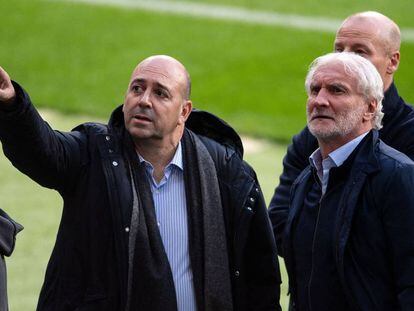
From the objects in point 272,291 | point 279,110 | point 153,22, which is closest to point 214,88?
point 279,110

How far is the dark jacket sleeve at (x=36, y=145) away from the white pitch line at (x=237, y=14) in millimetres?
13556

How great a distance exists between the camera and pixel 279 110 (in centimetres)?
1529

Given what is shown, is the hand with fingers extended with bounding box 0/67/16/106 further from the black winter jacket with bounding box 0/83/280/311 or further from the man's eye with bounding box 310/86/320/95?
the man's eye with bounding box 310/86/320/95

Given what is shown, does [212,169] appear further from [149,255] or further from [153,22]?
[153,22]

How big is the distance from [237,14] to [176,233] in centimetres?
1444

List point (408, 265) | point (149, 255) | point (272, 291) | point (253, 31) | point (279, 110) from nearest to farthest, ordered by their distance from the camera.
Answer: point (408, 265)
point (149, 255)
point (272, 291)
point (279, 110)
point (253, 31)

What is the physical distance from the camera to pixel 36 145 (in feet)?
16.7

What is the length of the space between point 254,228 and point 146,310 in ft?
2.13

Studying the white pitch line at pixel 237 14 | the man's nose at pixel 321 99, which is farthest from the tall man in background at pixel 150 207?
the white pitch line at pixel 237 14

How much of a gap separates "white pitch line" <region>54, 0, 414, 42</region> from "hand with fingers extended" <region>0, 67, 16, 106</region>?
1388 cm

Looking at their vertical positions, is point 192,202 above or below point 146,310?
above

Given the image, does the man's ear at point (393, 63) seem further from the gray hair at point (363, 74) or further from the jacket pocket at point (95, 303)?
the jacket pocket at point (95, 303)

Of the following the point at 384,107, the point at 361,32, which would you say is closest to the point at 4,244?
the point at 384,107

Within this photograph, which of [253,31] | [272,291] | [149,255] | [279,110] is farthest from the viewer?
[253,31]
